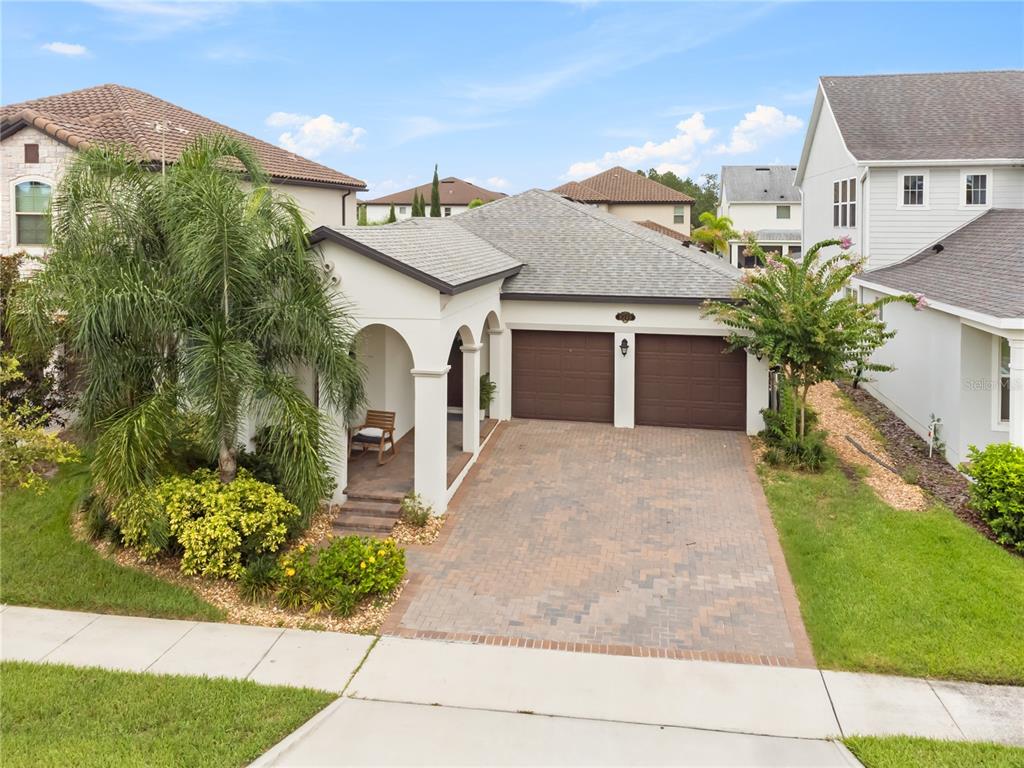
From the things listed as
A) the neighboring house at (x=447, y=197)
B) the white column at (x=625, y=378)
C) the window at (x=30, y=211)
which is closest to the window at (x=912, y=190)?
the white column at (x=625, y=378)

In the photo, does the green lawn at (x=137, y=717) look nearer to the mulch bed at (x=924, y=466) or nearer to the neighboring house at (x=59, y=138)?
the neighboring house at (x=59, y=138)

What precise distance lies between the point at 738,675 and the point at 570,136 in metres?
41.6

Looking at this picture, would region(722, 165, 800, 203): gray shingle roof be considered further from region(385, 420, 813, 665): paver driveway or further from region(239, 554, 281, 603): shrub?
region(239, 554, 281, 603): shrub

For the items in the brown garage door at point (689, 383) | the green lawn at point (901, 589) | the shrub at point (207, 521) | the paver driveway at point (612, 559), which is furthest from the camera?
the brown garage door at point (689, 383)

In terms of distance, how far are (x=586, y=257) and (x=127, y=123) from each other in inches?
444

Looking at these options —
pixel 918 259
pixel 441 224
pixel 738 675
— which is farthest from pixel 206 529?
pixel 918 259

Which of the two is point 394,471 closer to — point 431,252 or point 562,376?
point 431,252

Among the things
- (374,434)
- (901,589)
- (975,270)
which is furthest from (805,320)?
(374,434)

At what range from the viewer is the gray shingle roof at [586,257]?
18.0 m

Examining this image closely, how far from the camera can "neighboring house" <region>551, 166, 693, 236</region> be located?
5291 cm

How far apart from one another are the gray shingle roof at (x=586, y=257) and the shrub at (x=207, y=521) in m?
8.84

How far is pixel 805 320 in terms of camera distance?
1448 cm

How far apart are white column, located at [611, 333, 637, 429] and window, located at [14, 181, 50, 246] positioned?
42.7 ft

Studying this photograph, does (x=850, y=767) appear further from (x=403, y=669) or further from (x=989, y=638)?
(x=403, y=669)
